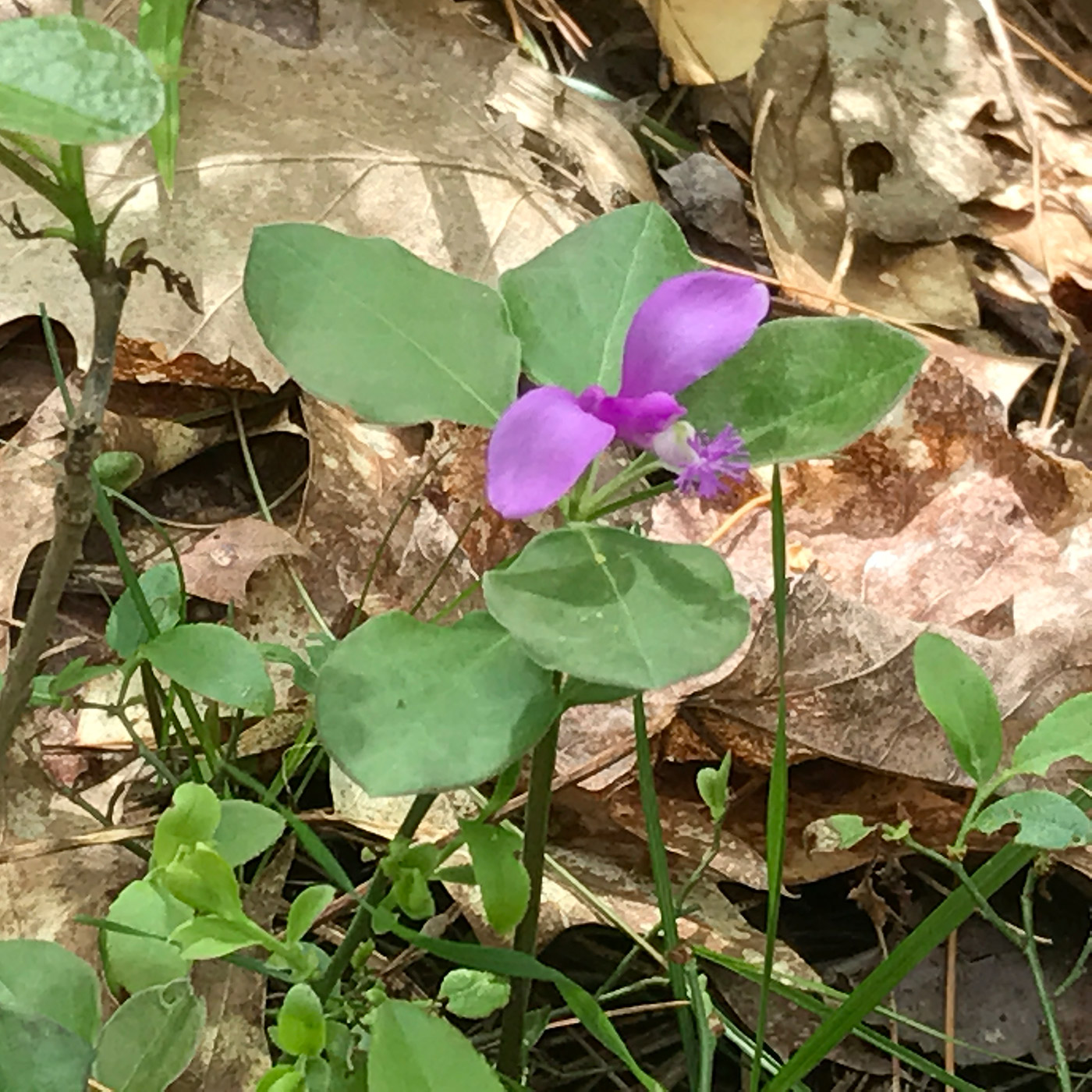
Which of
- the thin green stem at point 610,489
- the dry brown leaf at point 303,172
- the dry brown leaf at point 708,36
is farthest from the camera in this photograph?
the dry brown leaf at point 708,36

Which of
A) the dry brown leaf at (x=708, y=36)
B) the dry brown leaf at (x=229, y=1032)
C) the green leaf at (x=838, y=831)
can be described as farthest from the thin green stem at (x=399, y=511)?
the dry brown leaf at (x=708, y=36)

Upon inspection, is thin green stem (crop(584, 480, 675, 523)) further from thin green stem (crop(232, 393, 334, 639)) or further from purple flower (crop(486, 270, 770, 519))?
thin green stem (crop(232, 393, 334, 639))

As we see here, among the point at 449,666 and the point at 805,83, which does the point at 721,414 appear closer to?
the point at 449,666

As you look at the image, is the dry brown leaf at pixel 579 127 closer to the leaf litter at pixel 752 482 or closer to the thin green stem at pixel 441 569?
the leaf litter at pixel 752 482

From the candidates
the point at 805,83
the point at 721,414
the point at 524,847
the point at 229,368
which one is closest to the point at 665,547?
the point at 721,414

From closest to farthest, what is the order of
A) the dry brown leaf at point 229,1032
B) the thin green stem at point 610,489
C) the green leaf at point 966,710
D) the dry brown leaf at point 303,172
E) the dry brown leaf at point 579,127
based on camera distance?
the thin green stem at point 610,489, the green leaf at point 966,710, the dry brown leaf at point 229,1032, the dry brown leaf at point 303,172, the dry brown leaf at point 579,127

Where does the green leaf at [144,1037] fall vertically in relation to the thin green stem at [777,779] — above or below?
below

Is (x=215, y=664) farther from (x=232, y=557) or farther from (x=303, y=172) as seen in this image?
(x=303, y=172)

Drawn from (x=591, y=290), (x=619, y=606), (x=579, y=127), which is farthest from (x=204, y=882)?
(x=579, y=127)
